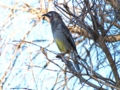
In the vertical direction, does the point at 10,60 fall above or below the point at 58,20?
below

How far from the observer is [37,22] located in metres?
3.83

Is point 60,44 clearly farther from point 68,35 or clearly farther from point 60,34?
point 68,35

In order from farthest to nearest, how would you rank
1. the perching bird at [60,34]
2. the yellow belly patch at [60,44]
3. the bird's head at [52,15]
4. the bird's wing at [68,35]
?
the yellow belly patch at [60,44]
the bird's head at [52,15]
the perching bird at [60,34]
the bird's wing at [68,35]

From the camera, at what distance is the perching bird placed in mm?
3537

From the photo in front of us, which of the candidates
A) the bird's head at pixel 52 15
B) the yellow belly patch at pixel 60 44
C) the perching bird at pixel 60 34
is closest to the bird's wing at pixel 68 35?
the perching bird at pixel 60 34

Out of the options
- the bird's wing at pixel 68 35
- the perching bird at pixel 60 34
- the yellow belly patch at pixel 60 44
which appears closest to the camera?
the bird's wing at pixel 68 35

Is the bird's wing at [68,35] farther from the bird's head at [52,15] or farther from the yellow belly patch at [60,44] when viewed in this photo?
the yellow belly patch at [60,44]

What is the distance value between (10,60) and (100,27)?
1132 mm

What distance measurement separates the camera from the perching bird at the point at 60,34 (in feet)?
11.6

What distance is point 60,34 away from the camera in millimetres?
3801

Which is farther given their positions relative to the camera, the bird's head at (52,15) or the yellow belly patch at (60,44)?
the yellow belly patch at (60,44)

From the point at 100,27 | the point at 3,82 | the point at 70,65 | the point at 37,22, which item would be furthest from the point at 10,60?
the point at 100,27

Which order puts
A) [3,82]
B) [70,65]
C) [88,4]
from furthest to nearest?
1. [3,82]
2. [70,65]
3. [88,4]

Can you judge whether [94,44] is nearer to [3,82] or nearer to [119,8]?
[119,8]
